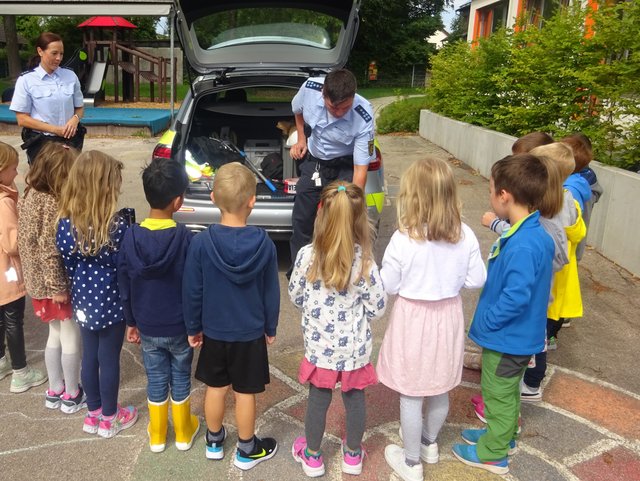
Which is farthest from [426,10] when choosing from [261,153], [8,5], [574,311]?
[574,311]

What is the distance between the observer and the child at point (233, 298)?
2.29m

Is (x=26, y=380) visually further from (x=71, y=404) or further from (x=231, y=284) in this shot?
(x=231, y=284)

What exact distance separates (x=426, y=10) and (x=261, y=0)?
4019 centimetres

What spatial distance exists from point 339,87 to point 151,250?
6.45 ft

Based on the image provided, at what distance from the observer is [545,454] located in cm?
272

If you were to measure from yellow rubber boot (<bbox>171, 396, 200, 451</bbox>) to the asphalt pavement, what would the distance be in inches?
1.6

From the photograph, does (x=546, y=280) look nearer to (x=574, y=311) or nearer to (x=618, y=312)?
(x=574, y=311)

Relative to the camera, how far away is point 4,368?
10.8ft

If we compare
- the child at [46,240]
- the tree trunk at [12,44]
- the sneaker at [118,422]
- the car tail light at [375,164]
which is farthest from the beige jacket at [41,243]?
the tree trunk at [12,44]

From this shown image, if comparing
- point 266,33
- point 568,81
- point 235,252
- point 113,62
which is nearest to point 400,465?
point 235,252

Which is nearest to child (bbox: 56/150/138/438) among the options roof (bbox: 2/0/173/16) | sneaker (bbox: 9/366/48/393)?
sneaker (bbox: 9/366/48/393)

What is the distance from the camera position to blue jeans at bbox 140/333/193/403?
253cm

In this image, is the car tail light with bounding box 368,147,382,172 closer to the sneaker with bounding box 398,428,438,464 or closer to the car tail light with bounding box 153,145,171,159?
the car tail light with bounding box 153,145,171,159

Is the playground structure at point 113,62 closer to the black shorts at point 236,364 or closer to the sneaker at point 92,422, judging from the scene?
the sneaker at point 92,422
